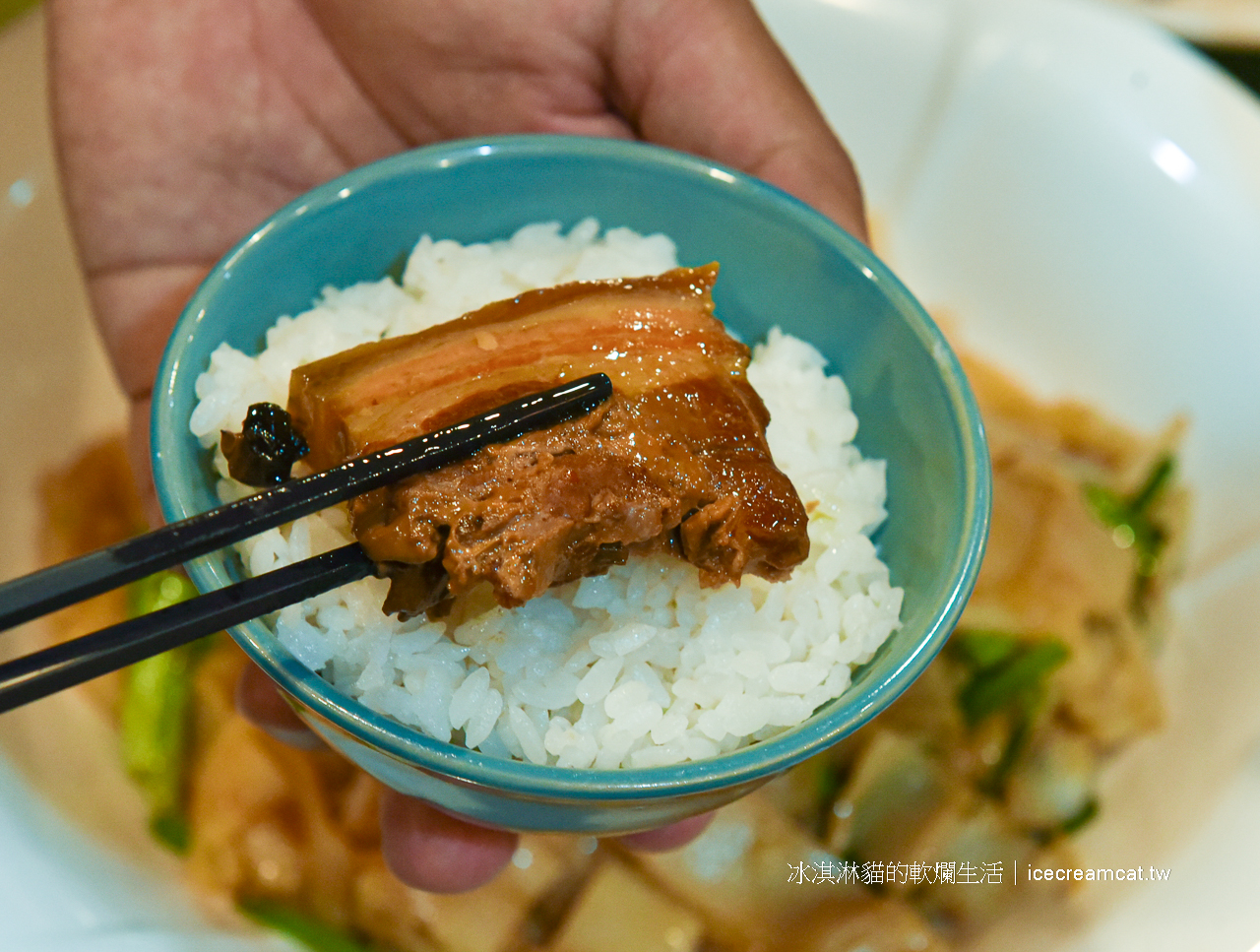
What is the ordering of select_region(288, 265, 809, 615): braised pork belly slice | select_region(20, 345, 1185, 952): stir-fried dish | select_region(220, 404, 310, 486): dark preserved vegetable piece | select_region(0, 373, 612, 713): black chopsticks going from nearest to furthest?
select_region(0, 373, 612, 713): black chopsticks
select_region(288, 265, 809, 615): braised pork belly slice
select_region(220, 404, 310, 486): dark preserved vegetable piece
select_region(20, 345, 1185, 952): stir-fried dish

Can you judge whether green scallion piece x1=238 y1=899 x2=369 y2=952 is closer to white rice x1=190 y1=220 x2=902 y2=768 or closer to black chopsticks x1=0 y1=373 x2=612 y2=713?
white rice x1=190 y1=220 x2=902 y2=768

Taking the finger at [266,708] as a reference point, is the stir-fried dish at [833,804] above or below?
below

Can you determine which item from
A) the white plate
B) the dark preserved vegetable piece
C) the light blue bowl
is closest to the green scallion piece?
the white plate

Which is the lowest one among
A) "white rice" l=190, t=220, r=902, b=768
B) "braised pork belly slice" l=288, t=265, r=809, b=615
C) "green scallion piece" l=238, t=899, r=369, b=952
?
"green scallion piece" l=238, t=899, r=369, b=952

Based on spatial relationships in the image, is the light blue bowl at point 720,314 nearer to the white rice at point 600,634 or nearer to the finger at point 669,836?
the white rice at point 600,634

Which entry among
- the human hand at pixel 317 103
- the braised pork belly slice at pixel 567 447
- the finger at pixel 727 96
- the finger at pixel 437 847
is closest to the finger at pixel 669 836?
the human hand at pixel 317 103

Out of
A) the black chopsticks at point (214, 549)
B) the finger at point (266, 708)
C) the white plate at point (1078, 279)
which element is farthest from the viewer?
the white plate at point (1078, 279)

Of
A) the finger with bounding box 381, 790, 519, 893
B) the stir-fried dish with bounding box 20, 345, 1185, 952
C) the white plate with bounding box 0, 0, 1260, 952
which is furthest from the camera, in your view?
the stir-fried dish with bounding box 20, 345, 1185, 952
